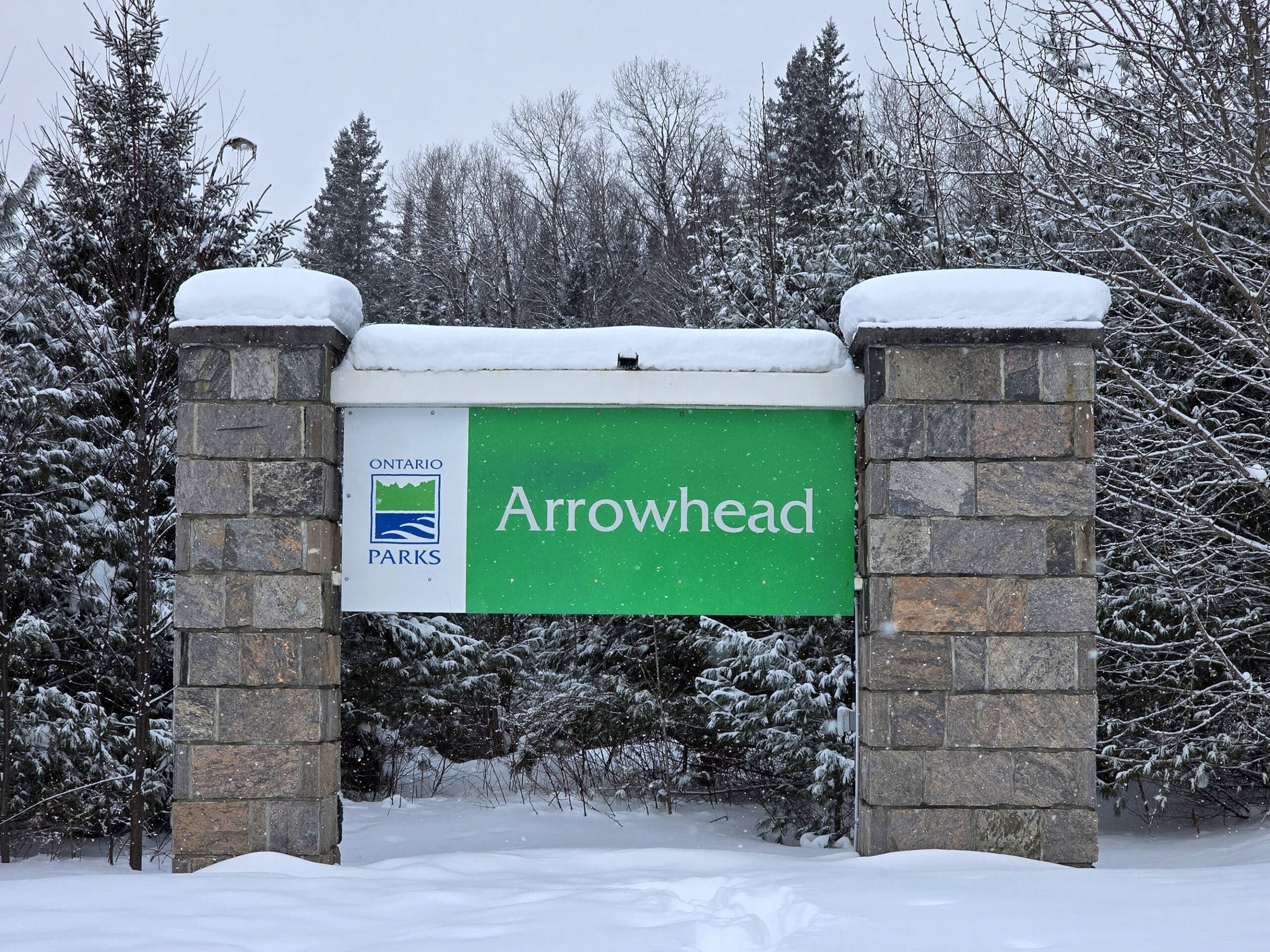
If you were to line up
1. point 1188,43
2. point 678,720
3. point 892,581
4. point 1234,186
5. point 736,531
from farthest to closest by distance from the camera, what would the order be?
point 678,720, point 1234,186, point 1188,43, point 736,531, point 892,581

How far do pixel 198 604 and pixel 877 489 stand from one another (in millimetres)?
3124

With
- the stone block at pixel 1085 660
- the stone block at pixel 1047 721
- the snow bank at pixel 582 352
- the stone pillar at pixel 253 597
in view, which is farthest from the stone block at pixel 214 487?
the stone block at pixel 1085 660

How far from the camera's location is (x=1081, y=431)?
4.38 metres

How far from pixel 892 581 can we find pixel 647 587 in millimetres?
1124

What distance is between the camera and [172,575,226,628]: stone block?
4.41 m

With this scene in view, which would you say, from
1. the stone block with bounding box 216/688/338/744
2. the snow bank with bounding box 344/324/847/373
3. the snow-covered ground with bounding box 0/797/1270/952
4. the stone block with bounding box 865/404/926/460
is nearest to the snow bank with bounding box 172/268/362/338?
the snow bank with bounding box 344/324/847/373

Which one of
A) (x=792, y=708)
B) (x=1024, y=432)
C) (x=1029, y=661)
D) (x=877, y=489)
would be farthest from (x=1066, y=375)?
(x=792, y=708)

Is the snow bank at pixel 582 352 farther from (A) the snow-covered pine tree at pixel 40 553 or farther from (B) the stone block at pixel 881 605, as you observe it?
(A) the snow-covered pine tree at pixel 40 553

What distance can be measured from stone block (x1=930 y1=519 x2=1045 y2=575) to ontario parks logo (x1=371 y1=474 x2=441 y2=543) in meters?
2.33

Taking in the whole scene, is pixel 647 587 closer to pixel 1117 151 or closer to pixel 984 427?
pixel 984 427

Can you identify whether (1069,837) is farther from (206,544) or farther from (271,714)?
(206,544)

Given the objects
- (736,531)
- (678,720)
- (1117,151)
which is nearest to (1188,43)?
(1117,151)

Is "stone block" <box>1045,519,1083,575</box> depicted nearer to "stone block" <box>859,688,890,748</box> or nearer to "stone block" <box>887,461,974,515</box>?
"stone block" <box>887,461,974,515</box>

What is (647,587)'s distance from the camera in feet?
15.2
